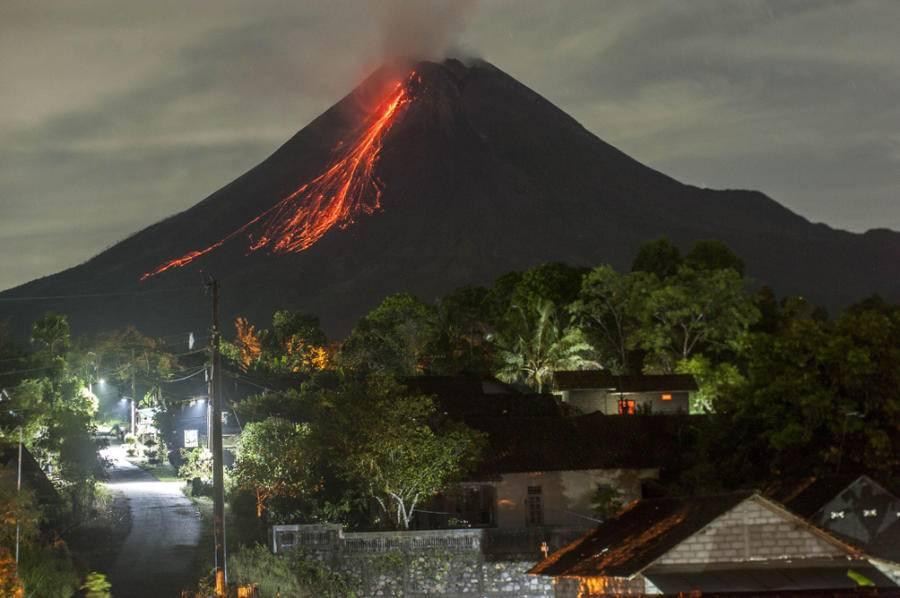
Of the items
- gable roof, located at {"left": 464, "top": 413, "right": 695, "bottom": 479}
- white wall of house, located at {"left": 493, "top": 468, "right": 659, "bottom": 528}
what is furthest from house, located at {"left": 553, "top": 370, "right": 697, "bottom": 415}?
white wall of house, located at {"left": 493, "top": 468, "right": 659, "bottom": 528}

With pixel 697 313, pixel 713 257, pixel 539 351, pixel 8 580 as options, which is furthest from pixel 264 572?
pixel 713 257

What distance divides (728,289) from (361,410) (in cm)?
2899

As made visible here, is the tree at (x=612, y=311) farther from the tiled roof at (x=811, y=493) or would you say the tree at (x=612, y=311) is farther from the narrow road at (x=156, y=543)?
the tiled roof at (x=811, y=493)

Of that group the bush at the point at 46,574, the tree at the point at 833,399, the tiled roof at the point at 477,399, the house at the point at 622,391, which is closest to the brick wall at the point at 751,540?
the tree at the point at 833,399

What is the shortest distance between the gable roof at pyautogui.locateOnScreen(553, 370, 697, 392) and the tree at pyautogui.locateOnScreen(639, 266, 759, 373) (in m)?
2.25

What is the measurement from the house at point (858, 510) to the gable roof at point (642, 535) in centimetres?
377

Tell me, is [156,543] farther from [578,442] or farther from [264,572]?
[578,442]

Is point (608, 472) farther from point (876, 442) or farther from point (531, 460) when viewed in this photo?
point (876, 442)

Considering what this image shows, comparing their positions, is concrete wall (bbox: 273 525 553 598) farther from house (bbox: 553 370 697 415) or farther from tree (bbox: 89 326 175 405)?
tree (bbox: 89 326 175 405)

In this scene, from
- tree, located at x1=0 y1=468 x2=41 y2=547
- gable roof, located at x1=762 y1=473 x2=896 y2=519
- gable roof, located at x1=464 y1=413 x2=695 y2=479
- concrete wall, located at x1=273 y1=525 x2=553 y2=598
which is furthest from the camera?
gable roof, located at x1=464 y1=413 x2=695 y2=479

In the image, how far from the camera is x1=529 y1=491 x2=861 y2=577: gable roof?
30.9 meters

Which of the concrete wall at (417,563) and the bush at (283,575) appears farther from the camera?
the concrete wall at (417,563)

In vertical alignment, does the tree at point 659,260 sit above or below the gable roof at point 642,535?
above

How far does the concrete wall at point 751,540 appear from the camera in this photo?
3075 centimetres
